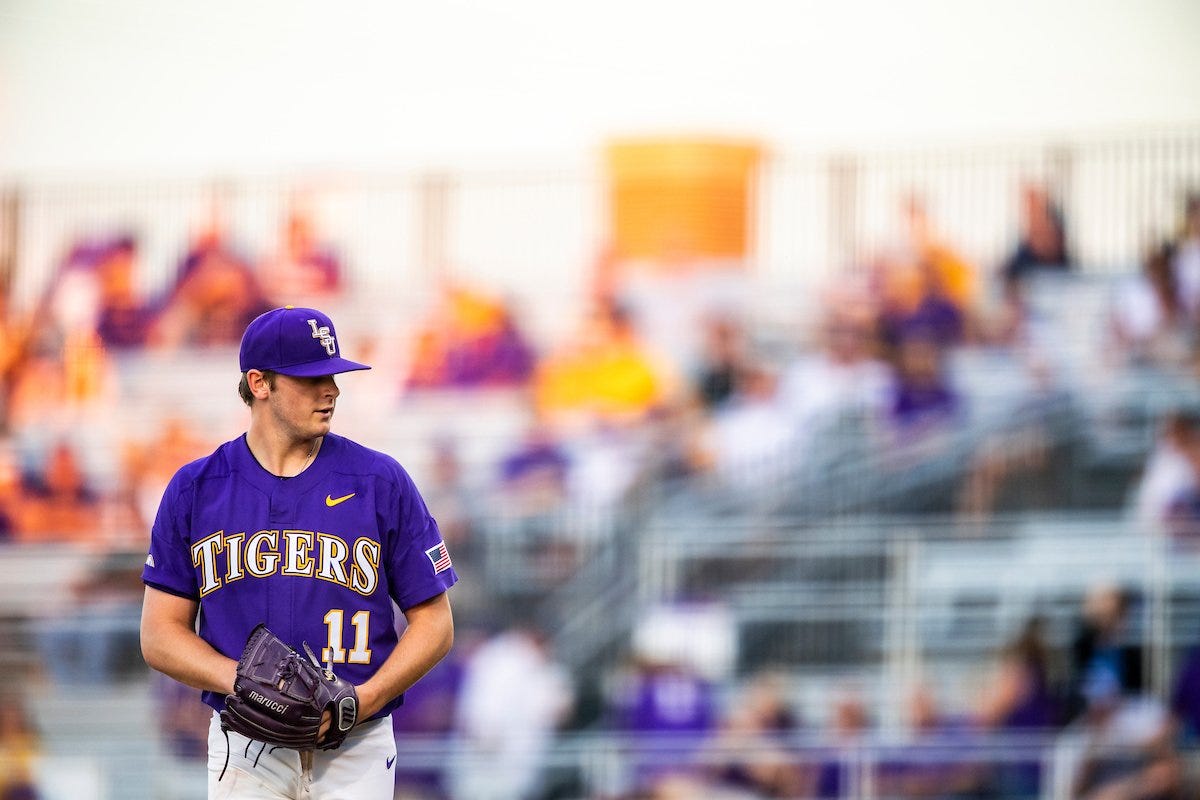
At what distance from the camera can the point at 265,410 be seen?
365 centimetres

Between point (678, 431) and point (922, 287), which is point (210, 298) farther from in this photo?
point (922, 287)

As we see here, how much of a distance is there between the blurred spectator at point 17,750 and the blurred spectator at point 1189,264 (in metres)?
7.31

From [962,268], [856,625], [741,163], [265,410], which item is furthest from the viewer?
[741,163]

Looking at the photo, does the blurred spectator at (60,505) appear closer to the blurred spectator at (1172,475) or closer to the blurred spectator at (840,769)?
the blurred spectator at (840,769)

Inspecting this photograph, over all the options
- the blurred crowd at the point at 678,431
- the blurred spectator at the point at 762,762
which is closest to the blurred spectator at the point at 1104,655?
the blurred crowd at the point at 678,431

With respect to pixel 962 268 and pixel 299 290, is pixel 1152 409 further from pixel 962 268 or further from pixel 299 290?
pixel 299 290

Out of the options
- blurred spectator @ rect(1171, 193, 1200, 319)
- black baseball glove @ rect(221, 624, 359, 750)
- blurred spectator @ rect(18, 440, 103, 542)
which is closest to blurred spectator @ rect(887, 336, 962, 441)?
blurred spectator @ rect(1171, 193, 1200, 319)

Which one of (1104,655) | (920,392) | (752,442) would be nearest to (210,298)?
(752,442)

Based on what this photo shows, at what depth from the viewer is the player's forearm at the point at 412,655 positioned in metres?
3.54

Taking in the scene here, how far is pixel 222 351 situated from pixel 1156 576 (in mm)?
7136

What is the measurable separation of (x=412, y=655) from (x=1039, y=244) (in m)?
9.30

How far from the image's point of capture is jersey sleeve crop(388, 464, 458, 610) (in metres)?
3.66

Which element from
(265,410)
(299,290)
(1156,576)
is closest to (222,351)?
(299,290)

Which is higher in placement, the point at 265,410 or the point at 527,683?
the point at 265,410
